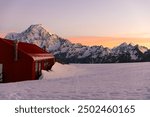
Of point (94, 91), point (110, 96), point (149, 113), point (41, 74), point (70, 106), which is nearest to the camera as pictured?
point (149, 113)

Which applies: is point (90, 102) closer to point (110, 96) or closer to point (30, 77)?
point (110, 96)

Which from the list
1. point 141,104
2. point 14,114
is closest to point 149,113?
point 141,104

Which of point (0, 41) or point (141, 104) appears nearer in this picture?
point (141, 104)

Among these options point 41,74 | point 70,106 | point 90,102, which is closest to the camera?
point 70,106

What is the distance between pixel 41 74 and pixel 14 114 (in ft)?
67.1

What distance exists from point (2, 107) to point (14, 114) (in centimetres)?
122

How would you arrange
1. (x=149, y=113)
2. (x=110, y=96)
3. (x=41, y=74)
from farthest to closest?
(x=41, y=74) → (x=110, y=96) → (x=149, y=113)

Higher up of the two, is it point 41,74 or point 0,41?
point 0,41

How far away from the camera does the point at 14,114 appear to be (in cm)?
1246

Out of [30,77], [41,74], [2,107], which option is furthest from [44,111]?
[41,74]

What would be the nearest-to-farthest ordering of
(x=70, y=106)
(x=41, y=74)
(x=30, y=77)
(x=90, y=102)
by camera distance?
(x=70, y=106) → (x=90, y=102) → (x=30, y=77) → (x=41, y=74)

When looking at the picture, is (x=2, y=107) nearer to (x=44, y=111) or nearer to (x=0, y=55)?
(x=44, y=111)

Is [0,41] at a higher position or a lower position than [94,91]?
higher

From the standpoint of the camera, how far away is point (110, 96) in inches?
628
